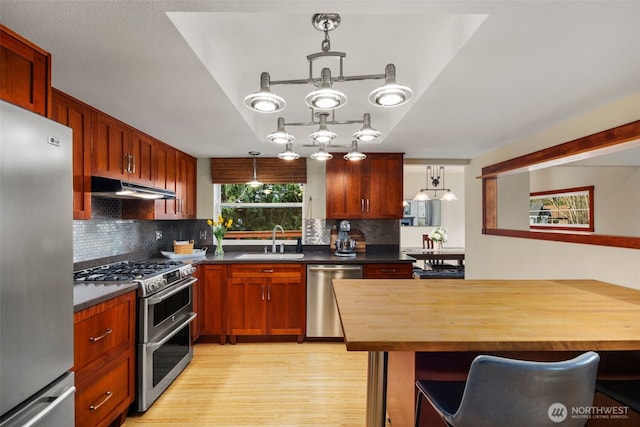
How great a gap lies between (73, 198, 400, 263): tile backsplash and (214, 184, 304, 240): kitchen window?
11.0 inches

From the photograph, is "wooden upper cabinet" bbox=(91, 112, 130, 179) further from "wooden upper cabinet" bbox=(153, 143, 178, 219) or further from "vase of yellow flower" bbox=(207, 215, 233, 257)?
"vase of yellow flower" bbox=(207, 215, 233, 257)

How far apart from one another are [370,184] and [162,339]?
2.72 meters

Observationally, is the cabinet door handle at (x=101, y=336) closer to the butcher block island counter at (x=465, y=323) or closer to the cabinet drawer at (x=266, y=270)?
the butcher block island counter at (x=465, y=323)

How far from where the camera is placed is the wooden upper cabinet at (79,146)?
2.09 m

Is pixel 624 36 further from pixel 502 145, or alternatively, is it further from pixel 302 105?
pixel 502 145

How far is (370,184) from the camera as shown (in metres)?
4.02

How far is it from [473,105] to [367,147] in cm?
158

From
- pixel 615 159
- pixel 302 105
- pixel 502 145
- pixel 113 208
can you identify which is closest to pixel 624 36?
pixel 615 159

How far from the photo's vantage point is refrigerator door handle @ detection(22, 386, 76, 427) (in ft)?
4.05

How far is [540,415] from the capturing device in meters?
1.02

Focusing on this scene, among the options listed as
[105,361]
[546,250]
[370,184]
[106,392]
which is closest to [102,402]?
[106,392]

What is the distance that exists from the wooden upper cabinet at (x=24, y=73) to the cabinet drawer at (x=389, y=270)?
9.62ft

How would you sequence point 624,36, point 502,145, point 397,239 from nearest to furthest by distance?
point 624,36 → point 502,145 → point 397,239

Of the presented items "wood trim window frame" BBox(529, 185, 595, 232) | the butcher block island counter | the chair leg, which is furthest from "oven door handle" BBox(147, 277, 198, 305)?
"wood trim window frame" BBox(529, 185, 595, 232)
